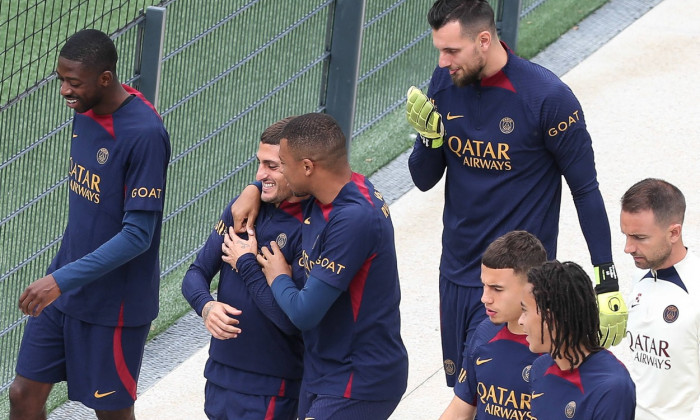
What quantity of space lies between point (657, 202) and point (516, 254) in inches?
31.1

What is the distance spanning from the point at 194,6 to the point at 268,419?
9.29 feet

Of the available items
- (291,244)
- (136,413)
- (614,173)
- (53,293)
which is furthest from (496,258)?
(614,173)

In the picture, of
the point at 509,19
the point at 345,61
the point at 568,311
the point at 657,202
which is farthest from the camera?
the point at 509,19

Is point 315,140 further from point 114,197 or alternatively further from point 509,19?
Result: point 509,19

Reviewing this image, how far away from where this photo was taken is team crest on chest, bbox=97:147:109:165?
541 centimetres

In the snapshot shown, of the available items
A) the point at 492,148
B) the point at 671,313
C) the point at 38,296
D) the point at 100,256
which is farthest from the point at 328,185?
the point at 671,313

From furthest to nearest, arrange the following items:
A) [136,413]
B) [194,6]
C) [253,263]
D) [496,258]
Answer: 1. [194,6]
2. [136,413]
3. [253,263]
4. [496,258]

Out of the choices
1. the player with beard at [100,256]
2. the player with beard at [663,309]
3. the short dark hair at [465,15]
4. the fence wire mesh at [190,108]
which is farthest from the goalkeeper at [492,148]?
the fence wire mesh at [190,108]

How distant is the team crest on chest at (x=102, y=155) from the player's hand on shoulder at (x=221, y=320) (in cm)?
84

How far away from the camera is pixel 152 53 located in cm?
665

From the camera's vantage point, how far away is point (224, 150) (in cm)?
754

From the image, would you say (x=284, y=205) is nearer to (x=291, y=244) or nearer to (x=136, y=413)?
(x=291, y=244)

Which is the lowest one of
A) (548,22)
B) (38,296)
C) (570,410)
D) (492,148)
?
(548,22)

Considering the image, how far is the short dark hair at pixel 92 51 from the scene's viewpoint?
5.30 meters
